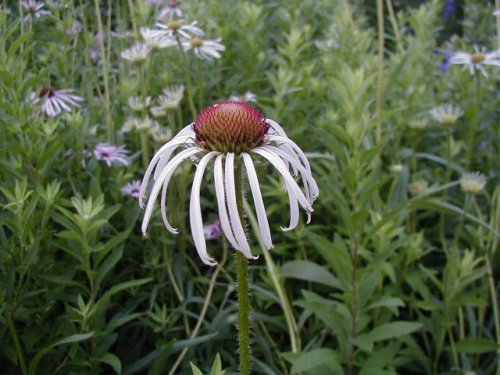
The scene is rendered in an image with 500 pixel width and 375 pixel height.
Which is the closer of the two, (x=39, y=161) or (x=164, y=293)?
(x=39, y=161)

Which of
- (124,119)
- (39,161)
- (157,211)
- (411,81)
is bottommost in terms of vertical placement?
(157,211)

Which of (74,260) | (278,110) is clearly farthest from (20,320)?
(278,110)

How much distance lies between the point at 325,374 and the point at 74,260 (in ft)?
1.78

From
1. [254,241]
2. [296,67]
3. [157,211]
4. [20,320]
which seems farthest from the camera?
[296,67]

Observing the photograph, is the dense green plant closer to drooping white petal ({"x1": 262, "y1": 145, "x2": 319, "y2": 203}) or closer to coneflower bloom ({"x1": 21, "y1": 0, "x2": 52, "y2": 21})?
coneflower bloom ({"x1": 21, "y1": 0, "x2": 52, "y2": 21})

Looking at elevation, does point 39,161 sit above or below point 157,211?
above

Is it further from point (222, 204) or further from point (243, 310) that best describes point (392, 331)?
point (222, 204)

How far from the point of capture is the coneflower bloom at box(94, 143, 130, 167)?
4.42 feet

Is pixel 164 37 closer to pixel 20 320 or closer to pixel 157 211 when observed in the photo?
pixel 157 211

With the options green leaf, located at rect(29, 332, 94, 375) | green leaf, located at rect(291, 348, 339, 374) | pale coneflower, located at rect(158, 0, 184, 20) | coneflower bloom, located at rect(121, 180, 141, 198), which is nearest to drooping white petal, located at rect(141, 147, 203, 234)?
green leaf, located at rect(29, 332, 94, 375)

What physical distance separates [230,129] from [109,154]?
77 cm

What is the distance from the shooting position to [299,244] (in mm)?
1382

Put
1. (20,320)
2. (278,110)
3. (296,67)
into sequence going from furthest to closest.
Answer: (296,67) < (278,110) < (20,320)

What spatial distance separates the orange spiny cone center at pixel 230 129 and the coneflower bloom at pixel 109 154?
2.14 feet
